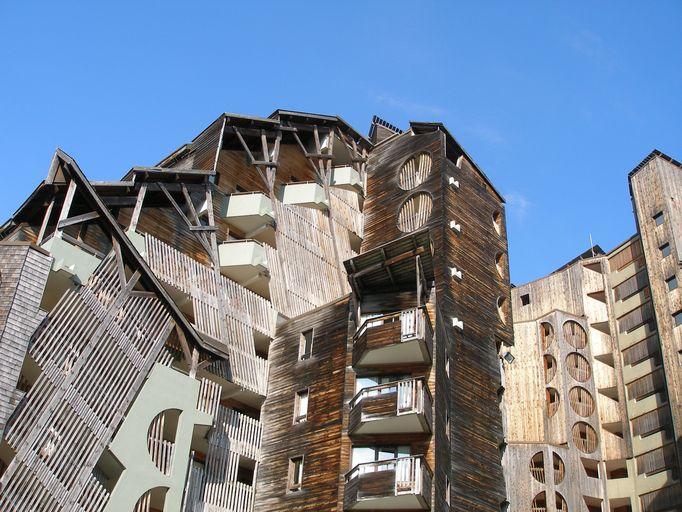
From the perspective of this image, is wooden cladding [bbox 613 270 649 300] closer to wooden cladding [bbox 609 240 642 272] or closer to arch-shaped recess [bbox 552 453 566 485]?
wooden cladding [bbox 609 240 642 272]

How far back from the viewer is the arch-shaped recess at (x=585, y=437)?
5425 centimetres

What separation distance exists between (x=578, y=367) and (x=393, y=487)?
32.0 metres

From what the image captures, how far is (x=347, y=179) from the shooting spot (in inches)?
1961

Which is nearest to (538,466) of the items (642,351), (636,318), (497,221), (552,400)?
(552,400)

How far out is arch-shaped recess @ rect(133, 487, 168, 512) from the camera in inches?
1110

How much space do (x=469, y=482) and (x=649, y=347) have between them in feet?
92.4

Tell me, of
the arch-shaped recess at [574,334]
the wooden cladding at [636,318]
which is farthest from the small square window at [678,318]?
the arch-shaped recess at [574,334]

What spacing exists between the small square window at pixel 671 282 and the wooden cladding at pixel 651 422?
311 inches

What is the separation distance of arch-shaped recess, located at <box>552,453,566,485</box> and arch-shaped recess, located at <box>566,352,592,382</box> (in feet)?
26.2

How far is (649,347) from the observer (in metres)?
57.3

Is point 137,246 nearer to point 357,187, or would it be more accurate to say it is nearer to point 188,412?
point 188,412

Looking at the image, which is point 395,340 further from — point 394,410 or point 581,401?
point 581,401

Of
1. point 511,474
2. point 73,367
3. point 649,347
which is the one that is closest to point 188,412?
point 73,367

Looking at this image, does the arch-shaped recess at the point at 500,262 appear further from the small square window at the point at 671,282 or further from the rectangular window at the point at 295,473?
the rectangular window at the point at 295,473
